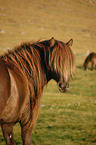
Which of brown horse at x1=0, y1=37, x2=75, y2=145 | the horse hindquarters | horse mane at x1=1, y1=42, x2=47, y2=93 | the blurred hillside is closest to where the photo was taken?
the horse hindquarters

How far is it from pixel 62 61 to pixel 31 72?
59 centimetres

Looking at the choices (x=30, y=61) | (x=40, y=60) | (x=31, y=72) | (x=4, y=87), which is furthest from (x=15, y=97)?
(x=40, y=60)

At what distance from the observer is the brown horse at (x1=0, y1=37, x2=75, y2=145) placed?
2645 mm

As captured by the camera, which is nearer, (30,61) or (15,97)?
(15,97)

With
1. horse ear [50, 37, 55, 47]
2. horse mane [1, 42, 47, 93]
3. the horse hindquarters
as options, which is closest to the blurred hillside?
horse mane [1, 42, 47, 93]

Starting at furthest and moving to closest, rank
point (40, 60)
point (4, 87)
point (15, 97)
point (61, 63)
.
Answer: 1. point (40, 60)
2. point (61, 63)
3. point (15, 97)
4. point (4, 87)

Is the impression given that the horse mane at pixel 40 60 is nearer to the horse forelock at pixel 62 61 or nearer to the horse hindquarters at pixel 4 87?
the horse forelock at pixel 62 61

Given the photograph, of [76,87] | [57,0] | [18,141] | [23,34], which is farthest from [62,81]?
[57,0]

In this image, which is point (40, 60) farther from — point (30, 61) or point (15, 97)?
point (15, 97)

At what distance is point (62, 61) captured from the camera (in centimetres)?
292

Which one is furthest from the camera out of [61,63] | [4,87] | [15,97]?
[61,63]

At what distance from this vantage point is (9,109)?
245 cm

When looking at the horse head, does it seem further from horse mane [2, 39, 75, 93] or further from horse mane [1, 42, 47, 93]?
horse mane [1, 42, 47, 93]

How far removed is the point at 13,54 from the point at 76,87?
33.2 feet
